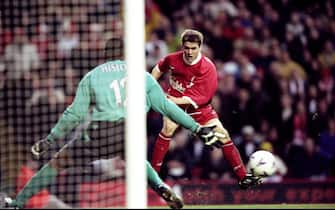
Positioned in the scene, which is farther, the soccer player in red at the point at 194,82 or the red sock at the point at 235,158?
the red sock at the point at 235,158

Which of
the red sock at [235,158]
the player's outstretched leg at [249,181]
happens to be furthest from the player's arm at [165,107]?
the player's outstretched leg at [249,181]

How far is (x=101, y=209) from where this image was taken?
11.7 m

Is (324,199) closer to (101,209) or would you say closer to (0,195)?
(101,209)

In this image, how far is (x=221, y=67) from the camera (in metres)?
14.1

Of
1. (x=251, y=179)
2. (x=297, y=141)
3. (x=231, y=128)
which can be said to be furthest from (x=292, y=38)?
(x=251, y=179)

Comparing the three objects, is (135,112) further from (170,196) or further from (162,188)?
(170,196)

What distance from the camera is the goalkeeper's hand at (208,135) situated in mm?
9772

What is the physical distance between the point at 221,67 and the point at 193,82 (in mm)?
4254

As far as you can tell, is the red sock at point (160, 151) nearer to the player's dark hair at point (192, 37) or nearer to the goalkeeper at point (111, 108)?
the goalkeeper at point (111, 108)

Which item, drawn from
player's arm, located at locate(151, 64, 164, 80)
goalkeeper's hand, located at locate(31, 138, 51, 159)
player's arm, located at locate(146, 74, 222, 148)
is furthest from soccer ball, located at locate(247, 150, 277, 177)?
goalkeeper's hand, located at locate(31, 138, 51, 159)

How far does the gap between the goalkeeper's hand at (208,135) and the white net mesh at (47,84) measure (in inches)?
57.3

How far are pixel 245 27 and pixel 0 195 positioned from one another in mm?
5406

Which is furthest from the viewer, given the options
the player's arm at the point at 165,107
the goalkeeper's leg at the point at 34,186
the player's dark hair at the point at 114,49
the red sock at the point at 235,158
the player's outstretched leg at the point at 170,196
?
the goalkeeper's leg at the point at 34,186

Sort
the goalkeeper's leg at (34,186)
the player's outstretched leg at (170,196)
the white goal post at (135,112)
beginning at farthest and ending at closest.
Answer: the goalkeeper's leg at (34,186), the player's outstretched leg at (170,196), the white goal post at (135,112)
